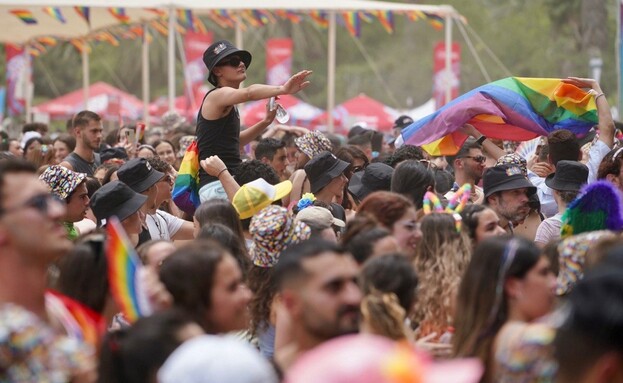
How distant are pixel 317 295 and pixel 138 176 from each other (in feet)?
15.7

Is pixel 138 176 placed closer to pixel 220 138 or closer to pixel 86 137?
pixel 220 138

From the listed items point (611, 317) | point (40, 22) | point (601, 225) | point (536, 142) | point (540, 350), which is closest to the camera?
point (611, 317)

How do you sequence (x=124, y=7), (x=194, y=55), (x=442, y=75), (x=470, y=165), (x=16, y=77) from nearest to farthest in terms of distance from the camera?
(x=470, y=165)
(x=124, y=7)
(x=442, y=75)
(x=194, y=55)
(x=16, y=77)

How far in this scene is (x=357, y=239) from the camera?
6629mm

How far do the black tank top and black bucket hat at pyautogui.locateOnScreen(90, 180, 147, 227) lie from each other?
98cm

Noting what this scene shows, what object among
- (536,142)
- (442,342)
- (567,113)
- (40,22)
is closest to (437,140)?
(567,113)

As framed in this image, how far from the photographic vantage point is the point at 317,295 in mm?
4988

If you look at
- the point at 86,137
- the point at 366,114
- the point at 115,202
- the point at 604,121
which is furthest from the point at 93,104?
the point at 115,202

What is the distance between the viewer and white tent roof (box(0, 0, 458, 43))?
23.0m

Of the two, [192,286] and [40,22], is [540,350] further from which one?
[40,22]

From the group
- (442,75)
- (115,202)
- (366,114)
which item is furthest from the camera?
(366,114)

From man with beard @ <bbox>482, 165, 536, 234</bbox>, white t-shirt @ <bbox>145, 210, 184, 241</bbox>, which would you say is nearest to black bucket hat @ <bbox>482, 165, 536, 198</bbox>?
man with beard @ <bbox>482, 165, 536, 234</bbox>

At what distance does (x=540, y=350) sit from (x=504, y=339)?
9.0 inches

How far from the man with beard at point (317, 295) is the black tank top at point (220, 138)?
4.35 metres
